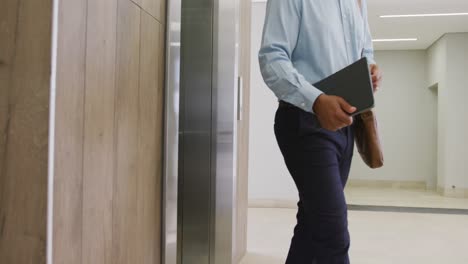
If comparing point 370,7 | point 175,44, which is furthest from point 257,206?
point 175,44

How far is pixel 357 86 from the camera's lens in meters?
1.14

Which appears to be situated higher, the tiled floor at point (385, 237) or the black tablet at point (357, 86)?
the black tablet at point (357, 86)

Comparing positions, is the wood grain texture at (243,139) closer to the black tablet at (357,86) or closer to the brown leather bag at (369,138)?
the brown leather bag at (369,138)

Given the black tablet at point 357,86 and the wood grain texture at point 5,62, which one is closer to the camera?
the wood grain texture at point 5,62

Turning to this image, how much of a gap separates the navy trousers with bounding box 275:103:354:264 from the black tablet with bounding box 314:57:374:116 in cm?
12

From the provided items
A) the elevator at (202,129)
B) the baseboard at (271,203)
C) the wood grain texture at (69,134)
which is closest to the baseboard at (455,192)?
the baseboard at (271,203)

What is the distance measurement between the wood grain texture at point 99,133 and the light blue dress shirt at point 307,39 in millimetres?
412

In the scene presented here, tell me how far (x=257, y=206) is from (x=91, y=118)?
4576mm

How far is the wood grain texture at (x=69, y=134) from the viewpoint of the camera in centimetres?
86

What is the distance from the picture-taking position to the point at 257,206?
5.44 m

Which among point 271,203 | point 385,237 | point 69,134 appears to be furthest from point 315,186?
point 271,203

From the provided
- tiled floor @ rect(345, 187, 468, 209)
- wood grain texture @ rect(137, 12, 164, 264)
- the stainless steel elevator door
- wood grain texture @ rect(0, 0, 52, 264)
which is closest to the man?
wood grain texture @ rect(137, 12, 164, 264)

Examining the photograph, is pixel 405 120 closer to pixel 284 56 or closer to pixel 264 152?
pixel 264 152

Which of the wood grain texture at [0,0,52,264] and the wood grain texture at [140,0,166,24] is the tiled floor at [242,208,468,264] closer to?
the wood grain texture at [140,0,166,24]
